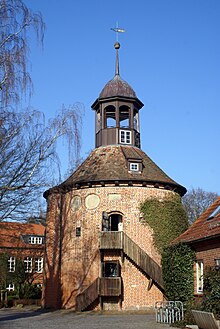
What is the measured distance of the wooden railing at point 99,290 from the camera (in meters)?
26.9

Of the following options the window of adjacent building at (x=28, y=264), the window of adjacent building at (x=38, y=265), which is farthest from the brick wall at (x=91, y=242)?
the window of adjacent building at (x=38, y=265)

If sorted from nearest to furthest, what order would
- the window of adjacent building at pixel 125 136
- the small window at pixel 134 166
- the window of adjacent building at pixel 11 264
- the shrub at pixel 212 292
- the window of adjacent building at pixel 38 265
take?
1. the shrub at pixel 212 292
2. the small window at pixel 134 166
3. the window of adjacent building at pixel 125 136
4. the window of adjacent building at pixel 11 264
5. the window of adjacent building at pixel 38 265

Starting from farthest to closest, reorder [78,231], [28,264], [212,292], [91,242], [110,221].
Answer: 1. [28,264]
2. [78,231]
3. [110,221]
4. [91,242]
5. [212,292]

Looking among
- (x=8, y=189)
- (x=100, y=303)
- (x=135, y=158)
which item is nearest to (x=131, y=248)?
(x=100, y=303)

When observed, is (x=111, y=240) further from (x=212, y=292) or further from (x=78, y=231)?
(x=212, y=292)

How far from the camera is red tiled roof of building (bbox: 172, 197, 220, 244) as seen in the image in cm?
1912

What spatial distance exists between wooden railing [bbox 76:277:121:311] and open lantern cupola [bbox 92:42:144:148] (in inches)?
394

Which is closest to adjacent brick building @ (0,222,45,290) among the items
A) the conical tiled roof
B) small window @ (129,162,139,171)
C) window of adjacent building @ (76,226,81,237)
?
the conical tiled roof

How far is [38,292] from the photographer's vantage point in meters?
42.3

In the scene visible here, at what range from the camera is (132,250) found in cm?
2775

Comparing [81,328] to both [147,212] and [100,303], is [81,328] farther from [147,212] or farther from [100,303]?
[147,212]

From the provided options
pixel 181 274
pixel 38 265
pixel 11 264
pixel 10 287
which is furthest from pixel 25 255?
pixel 181 274

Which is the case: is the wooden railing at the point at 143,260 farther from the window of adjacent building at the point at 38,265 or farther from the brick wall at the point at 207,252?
the window of adjacent building at the point at 38,265

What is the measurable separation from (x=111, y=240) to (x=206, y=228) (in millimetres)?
8557
